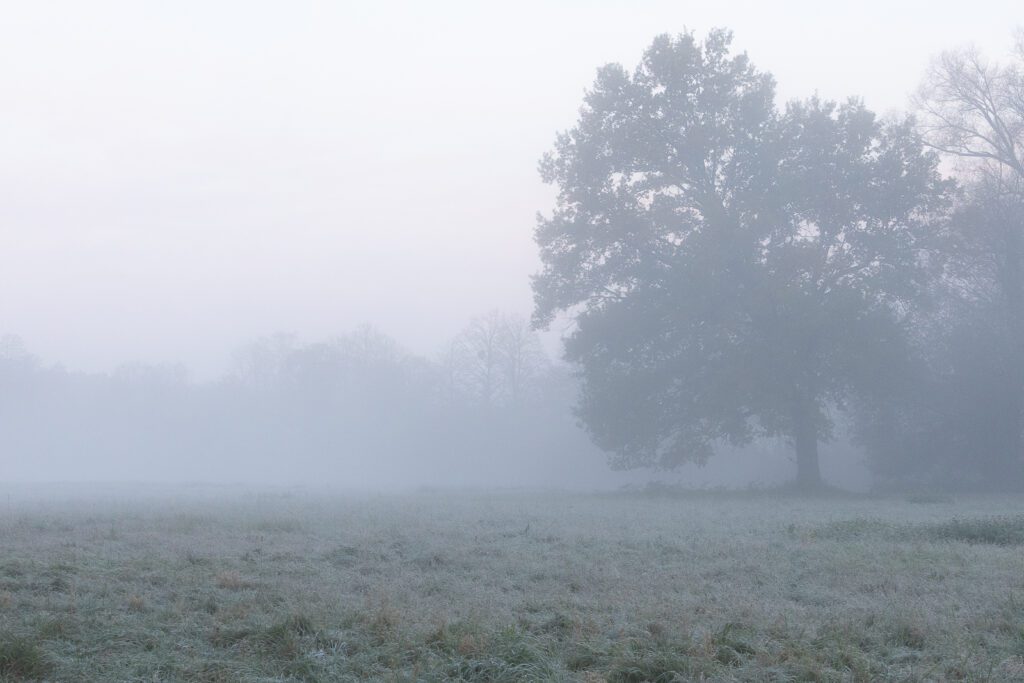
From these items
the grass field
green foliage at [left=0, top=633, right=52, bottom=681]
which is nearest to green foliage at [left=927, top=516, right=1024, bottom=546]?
the grass field

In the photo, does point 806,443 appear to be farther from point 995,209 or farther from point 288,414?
point 288,414

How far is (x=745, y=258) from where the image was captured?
31.3 meters

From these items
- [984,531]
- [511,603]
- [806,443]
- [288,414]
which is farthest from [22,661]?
[288,414]

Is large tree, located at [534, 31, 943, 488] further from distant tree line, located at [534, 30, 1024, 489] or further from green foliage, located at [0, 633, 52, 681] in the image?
green foliage, located at [0, 633, 52, 681]

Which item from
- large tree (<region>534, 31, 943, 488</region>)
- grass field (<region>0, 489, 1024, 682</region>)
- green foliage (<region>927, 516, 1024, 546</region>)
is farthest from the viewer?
large tree (<region>534, 31, 943, 488</region>)

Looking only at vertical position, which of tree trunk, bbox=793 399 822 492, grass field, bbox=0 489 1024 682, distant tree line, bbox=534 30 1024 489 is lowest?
grass field, bbox=0 489 1024 682

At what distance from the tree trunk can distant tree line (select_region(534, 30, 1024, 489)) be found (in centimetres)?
7

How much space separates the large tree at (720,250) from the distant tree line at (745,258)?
6 centimetres

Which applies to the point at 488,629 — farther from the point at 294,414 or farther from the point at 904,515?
the point at 294,414

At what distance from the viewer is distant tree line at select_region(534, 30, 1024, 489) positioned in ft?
101

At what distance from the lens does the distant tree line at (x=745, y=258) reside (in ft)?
101

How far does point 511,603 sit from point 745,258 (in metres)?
24.2

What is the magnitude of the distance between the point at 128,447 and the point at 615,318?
8252cm

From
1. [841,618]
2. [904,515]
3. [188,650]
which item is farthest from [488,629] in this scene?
[904,515]
